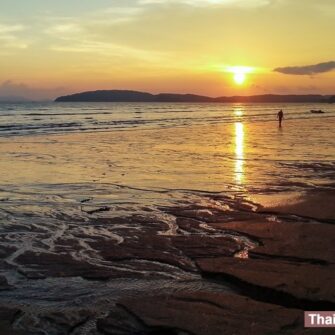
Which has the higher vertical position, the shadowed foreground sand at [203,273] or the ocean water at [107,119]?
the ocean water at [107,119]

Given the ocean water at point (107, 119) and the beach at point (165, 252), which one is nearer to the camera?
the beach at point (165, 252)

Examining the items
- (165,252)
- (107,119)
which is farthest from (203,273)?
(107,119)

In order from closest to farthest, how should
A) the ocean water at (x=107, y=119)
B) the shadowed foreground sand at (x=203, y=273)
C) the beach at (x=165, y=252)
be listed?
the shadowed foreground sand at (x=203, y=273) < the beach at (x=165, y=252) < the ocean water at (x=107, y=119)

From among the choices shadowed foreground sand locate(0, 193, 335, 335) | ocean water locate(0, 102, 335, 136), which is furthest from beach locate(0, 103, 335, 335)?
ocean water locate(0, 102, 335, 136)

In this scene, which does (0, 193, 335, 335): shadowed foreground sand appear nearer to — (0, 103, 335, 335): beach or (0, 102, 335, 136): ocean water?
(0, 103, 335, 335): beach

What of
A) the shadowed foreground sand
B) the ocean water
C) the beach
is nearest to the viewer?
the shadowed foreground sand

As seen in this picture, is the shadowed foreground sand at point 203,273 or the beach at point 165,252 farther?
the beach at point 165,252

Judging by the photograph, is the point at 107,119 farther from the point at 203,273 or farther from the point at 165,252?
the point at 203,273

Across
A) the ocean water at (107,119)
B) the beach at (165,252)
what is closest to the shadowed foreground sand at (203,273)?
the beach at (165,252)

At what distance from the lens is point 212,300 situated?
19.3 feet

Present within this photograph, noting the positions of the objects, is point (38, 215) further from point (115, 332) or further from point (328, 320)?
point (328, 320)

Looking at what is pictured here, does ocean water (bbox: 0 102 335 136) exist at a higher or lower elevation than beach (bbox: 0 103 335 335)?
higher

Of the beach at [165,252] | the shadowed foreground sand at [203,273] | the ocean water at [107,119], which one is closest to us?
the shadowed foreground sand at [203,273]

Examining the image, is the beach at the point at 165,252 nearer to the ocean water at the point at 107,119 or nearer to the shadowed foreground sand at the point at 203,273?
the shadowed foreground sand at the point at 203,273
